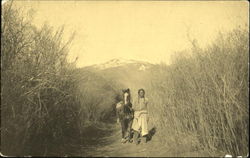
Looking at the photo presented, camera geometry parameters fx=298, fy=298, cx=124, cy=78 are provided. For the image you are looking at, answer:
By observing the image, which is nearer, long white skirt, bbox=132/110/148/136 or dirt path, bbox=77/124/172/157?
dirt path, bbox=77/124/172/157

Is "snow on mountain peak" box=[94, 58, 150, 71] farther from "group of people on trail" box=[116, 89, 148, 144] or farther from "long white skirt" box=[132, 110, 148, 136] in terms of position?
"long white skirt" box=[132, 110, 148, 136]

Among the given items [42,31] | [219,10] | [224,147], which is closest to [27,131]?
[42,31]

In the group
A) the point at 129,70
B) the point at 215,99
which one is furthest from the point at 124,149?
the point at 215,99

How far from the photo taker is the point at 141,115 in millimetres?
5023

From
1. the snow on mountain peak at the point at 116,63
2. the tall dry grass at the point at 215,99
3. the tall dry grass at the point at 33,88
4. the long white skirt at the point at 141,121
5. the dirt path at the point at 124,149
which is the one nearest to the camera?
the tall dry grass at the point at 215,99

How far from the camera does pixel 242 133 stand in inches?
151

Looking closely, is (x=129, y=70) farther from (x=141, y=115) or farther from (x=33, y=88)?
(x=33, y=88)

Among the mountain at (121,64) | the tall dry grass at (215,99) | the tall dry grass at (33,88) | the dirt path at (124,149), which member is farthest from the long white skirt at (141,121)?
the tall dry grass at (33,88)

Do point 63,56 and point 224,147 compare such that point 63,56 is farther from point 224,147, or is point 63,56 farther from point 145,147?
point 224,147

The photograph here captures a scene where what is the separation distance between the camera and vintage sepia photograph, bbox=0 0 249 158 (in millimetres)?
4066

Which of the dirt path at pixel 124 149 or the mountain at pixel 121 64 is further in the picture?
Result: the mountain at pixel 121 64

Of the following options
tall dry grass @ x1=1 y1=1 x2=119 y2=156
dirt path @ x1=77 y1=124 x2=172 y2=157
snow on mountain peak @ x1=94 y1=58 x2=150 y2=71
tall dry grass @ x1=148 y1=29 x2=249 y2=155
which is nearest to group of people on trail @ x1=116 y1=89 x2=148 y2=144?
dirt path @ x1=77 y1=124 x2=172 y2=157

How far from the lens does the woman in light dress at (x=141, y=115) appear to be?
16.4ft

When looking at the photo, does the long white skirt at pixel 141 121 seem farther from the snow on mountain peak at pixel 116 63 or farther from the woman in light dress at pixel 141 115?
the snow on mountain peak at pixel 116 63
